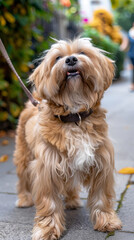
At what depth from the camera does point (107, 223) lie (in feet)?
10.1

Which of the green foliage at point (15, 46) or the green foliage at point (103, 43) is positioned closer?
the green foliage at point (15, 46)

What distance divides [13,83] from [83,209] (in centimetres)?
375

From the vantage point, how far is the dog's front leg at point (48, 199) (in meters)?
3.00

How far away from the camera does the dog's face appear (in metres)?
2.81

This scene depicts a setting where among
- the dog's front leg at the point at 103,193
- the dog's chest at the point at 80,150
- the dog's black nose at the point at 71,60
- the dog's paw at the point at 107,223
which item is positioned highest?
the dog's black nose at the point at 71,60

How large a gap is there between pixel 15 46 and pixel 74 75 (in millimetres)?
4212

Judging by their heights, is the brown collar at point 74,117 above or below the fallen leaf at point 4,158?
above

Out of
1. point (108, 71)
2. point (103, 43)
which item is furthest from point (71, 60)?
point (103, 43)

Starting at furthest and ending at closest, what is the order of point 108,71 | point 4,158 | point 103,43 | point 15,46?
1. point 103,43
2. point 15,46
3. point 4,158
4. point 108,71

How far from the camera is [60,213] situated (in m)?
3.09

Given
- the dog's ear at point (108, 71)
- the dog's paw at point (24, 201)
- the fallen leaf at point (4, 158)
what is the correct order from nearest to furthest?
the dog's ear at point (108, 71) < the dog's paw at point (24, 201) < the fallen leaf at point (4, 158)

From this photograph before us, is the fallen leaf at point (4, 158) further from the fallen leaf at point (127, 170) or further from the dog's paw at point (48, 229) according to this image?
the dog's paw at point (48, 229)

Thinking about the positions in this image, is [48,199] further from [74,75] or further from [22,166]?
[74,75]

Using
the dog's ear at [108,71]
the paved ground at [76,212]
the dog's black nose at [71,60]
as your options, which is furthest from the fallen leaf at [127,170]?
the dog's black nose at [71,60]
